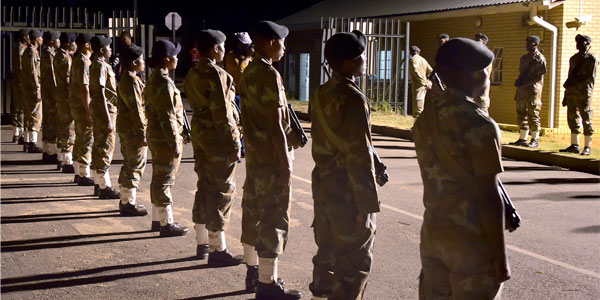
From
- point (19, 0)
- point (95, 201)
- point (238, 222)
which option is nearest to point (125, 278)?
point (238, 222)

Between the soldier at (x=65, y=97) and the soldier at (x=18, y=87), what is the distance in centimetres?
343

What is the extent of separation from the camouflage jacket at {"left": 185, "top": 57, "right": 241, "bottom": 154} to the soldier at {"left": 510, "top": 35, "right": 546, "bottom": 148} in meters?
8.77

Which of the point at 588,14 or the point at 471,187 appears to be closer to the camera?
the point at 471,187

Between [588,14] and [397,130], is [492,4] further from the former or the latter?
[397,130]

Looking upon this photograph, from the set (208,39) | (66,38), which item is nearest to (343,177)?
(208,39)

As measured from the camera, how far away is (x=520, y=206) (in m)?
9.01

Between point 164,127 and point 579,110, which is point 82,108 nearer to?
point 164,127

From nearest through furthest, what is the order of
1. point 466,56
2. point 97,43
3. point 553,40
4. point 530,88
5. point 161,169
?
point 466,56, point 161,169, point 97,43, point 530,88, point 553,40

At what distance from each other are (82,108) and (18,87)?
5.68 meters

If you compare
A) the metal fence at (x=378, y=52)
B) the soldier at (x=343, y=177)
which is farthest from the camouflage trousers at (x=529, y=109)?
the soldier at (x=343, y=177)

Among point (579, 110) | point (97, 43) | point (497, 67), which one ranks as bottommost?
point (579, 110)

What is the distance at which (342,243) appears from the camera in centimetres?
442

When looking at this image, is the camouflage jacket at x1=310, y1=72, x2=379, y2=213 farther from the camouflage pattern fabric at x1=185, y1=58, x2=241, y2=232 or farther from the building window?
the building window

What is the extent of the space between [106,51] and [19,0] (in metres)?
48.4
